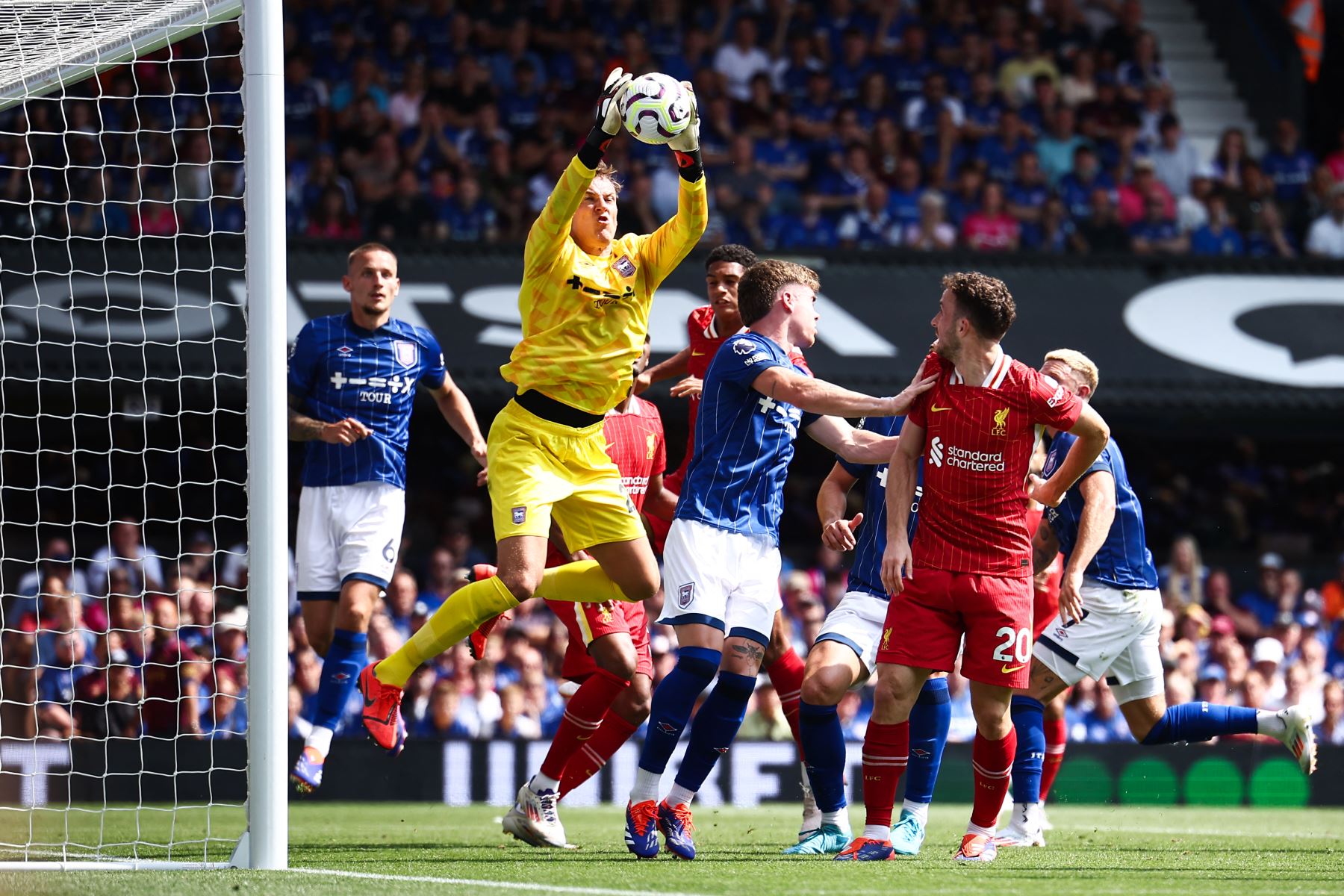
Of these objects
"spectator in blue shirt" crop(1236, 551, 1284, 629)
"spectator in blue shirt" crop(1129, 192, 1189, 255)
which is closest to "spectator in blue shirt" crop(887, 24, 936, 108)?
"spectator in blue shirt" crop(1129, 192, 1189, 255)

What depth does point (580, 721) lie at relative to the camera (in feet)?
23.1

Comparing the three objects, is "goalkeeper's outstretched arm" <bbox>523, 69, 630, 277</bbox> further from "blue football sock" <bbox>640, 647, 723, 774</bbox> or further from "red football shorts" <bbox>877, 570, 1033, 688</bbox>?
"red football shorts" <bbox>877, 570, 1033, 688</bbox>

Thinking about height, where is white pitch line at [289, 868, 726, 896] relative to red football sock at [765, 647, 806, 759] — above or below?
below

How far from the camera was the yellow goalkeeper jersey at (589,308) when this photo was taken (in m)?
6.54

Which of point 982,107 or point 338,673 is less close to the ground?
point 982,107

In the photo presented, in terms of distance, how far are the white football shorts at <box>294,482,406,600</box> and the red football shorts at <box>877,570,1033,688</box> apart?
296 centimetres

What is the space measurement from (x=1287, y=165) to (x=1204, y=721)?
10.5m

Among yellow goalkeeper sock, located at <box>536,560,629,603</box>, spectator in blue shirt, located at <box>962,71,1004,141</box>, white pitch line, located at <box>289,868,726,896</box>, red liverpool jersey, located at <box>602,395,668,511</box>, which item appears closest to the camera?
white pitch line, located at <box>289,868,726,896</box>

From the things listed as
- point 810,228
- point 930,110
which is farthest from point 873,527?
point 930,110

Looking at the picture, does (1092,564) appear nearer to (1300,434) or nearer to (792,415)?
(792,415)

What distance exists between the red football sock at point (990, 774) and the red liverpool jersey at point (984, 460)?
66cm

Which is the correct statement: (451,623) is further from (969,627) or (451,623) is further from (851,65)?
(851,65)

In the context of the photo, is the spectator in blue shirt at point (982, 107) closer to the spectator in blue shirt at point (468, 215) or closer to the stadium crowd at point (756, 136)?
the stadium crowd at point (756, 136)

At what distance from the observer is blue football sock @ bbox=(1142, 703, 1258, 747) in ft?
24.6
